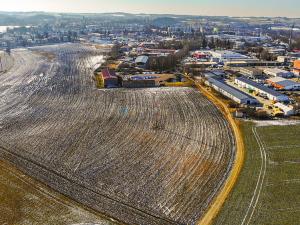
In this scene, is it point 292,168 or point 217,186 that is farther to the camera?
point 292,168

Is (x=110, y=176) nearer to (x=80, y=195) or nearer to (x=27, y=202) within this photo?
(x=80, y=195)

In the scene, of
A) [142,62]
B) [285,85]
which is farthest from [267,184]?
[142,62]

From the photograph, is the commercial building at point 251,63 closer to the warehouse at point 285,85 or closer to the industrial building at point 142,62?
the industrial building at point 142,62

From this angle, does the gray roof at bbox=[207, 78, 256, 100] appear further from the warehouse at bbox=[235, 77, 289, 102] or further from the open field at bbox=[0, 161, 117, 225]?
the open field at bbox=[0, 161, 117, 225]

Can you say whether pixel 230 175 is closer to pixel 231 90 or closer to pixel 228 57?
pixel 231 90

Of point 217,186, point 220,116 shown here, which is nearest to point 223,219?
point 217,186
